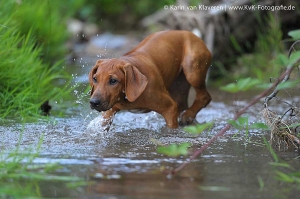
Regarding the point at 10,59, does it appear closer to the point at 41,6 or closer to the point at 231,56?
the point at 41,6

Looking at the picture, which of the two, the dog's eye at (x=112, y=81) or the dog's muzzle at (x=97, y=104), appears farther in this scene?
the dog's eye at (x=112, y=81)

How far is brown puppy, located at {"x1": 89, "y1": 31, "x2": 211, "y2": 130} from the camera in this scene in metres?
4.78

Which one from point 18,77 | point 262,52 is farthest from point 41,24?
point 262,52

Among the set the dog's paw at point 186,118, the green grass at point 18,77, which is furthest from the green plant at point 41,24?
the dog's paw at point 186,118

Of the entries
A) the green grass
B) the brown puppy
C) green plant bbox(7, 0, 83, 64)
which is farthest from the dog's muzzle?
green plant bbox(7, 0, 83, 64)

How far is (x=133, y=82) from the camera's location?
4844 millimetres

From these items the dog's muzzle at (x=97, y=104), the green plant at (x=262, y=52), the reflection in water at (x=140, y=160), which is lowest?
the reflection in water at (x=140, y=160)

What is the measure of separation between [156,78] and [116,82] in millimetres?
459

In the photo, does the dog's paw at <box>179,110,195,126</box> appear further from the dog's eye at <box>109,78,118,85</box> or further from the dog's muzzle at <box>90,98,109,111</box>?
the dog's muzzle at <box>90,98,109,111</box>

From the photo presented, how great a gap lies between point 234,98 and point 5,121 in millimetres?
2999

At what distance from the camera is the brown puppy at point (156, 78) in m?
4.78

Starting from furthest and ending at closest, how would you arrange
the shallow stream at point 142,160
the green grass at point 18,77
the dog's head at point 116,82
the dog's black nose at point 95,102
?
the green grass at point 18,77 → the dog's head at point 116,82 → the dog's black nose at point 95,102 → the shallow stream at point 142,160

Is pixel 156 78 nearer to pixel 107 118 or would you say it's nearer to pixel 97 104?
pixel 107 118

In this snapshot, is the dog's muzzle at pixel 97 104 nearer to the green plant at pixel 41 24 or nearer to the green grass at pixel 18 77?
the green grass at pixel 18 77
